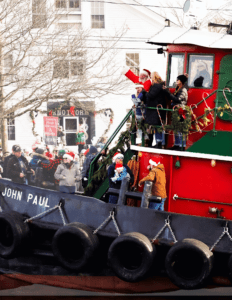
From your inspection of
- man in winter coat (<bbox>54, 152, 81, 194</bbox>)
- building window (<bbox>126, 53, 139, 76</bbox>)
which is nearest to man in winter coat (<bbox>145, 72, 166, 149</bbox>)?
man in winter coat (<bbox>54, 152, 81, 194</bbox>)

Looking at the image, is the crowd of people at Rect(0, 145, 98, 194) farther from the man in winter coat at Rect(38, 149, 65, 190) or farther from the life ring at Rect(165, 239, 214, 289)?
the life ring at Rect(165, 239, 214, 289)

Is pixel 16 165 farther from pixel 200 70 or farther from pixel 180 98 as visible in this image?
pixel 200 70

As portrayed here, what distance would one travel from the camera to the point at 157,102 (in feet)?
22.5

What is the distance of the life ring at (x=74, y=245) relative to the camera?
6047 mm

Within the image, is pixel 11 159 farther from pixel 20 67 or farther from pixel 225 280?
pixel 225 280

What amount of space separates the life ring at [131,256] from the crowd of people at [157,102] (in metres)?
1.73

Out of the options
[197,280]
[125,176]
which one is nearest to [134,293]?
[197,280]

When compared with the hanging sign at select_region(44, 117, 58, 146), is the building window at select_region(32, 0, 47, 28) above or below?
above

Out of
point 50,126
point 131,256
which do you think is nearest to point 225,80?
point 131,256

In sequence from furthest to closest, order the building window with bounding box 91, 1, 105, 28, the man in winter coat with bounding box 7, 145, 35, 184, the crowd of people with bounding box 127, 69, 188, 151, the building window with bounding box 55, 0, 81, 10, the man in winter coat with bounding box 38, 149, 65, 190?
the building window with bounding box 91, 1, 105, 28 → the building window with bounding box 55, 0, 81, 10 → the man in winter coat with bounding box 38, 149, 65, 190 → the man in winter coat with bounding box 7, 145, 35, 184 → the crowd of people with bounding box 127, 69, 188, 151

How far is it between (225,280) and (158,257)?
95 centimetres

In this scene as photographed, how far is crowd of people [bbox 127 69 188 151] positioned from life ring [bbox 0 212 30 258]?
2.46m

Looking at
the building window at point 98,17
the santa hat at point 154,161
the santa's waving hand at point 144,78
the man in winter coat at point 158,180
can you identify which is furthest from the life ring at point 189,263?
the building window at point 98,17

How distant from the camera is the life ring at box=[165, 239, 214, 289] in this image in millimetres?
5504
